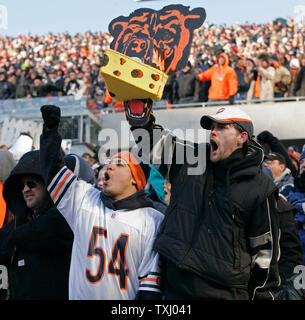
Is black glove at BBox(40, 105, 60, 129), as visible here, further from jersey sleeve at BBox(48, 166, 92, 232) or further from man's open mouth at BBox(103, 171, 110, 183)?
man's open mouth at BBox(103, 171, 110, 183)

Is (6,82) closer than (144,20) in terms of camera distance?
No

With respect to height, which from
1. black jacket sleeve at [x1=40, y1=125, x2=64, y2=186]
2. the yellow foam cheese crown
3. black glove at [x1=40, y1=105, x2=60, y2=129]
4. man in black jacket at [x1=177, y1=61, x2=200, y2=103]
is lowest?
black jacket sleeve at [x1=40, y1=125, x2=64, y2=186]

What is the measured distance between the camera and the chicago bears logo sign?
10.7 ft

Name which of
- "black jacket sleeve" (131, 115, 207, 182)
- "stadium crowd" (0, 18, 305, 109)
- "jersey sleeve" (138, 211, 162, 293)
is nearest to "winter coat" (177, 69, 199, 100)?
"stadium crowd" (0, 18, 305, 109)

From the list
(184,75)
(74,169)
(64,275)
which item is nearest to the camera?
(64,275)

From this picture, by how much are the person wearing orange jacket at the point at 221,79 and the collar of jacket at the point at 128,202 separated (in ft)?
23.5

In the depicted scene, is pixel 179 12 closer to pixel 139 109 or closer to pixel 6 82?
pixel 139 109

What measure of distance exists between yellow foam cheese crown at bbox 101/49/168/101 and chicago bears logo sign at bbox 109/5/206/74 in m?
0.21

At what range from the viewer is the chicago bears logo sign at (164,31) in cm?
328

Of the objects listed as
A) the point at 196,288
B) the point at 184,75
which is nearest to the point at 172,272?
the point at 196,288

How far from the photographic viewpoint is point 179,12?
338 centimetres

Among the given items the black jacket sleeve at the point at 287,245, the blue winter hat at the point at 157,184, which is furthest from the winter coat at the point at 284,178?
the black jacket sleeve at the point at 287,245

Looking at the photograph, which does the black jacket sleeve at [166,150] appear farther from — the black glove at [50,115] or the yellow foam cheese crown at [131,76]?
the black glove at [50,115]

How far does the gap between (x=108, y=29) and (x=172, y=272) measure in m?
1.60
